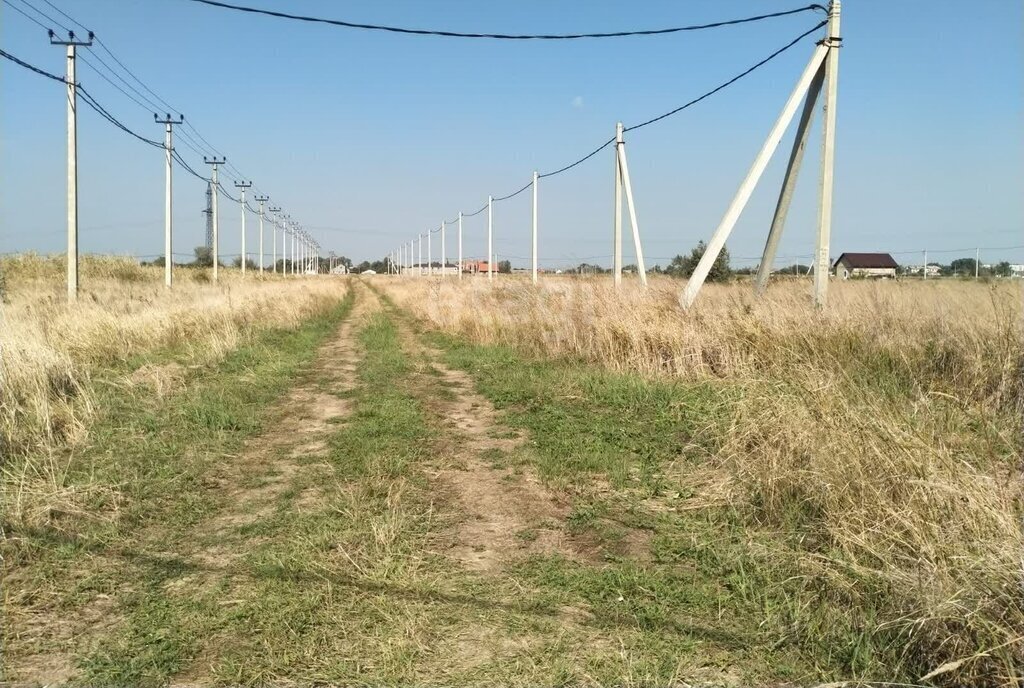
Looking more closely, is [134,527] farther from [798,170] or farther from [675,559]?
[798,170]

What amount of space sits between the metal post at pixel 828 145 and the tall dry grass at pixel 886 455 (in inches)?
26.4

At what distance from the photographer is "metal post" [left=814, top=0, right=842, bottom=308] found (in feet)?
33.0

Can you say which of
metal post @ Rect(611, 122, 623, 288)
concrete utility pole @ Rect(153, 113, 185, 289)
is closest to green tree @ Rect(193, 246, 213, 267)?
concrete utility pole @ Rect(153, 113, 185, 289)

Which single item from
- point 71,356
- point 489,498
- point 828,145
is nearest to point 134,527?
point 489,498

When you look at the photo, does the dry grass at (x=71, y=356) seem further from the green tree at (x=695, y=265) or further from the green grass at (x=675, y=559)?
the green tree at (x=695, y=265)

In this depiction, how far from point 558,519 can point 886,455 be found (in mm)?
2010

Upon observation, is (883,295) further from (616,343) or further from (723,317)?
(616,343)

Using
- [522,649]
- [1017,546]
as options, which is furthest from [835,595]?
[522,649]

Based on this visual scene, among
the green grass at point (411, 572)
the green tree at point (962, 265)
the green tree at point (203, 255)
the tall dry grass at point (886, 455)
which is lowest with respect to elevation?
the green grass at point (411, 572)

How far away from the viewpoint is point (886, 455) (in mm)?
4148

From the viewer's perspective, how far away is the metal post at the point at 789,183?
10.7m

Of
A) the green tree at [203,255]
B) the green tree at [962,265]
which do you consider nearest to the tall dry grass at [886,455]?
the green tree at [962,265]

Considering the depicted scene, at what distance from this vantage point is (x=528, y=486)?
17.9ft

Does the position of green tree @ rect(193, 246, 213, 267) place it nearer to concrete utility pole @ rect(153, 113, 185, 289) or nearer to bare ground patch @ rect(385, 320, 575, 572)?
concrete utility pole @ rect(153, 113, 185, 289)
